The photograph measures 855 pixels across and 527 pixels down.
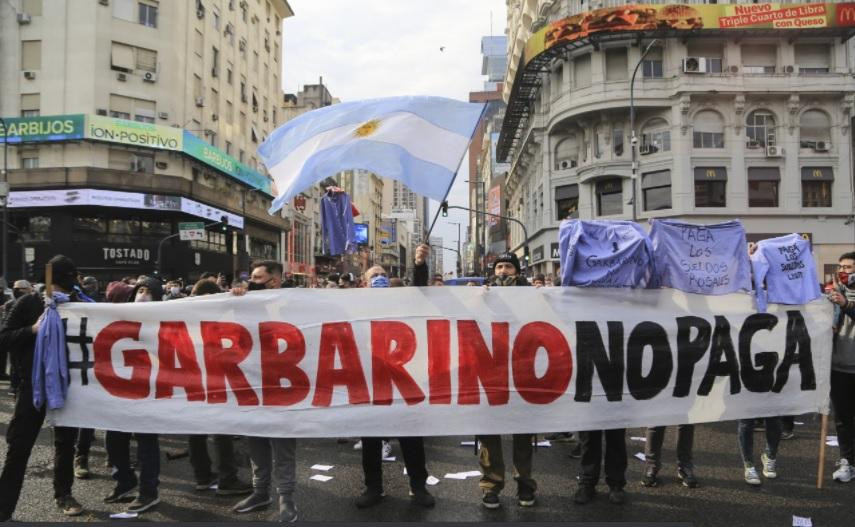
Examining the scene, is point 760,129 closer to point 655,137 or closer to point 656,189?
point 655,137

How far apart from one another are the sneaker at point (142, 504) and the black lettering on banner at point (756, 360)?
5.13 metres

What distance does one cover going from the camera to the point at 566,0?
3778 centimetres

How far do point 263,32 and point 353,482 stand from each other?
170 feet

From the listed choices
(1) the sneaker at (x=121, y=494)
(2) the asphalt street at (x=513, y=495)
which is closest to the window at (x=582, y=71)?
(2) the asphalt street at (x=513, y=495)

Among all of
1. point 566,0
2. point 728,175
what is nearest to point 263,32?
point 566,0

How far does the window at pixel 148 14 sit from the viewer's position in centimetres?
3388

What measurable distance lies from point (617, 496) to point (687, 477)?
0.87m

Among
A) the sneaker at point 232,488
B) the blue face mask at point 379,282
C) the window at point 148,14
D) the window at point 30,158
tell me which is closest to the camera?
the sneaker at point 232,488

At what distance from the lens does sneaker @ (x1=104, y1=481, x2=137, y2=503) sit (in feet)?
16.1

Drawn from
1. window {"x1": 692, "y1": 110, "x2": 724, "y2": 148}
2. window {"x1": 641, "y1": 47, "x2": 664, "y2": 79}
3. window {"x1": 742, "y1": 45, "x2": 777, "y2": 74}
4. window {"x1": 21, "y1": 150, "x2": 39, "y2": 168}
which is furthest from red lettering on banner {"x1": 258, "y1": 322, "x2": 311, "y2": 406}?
window {"x1": 742, "y1": 45, "x2": 777, "y2": 74}

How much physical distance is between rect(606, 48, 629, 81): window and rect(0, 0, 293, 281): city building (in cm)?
2540

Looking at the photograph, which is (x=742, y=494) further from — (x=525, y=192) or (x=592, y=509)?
(x=525, y=192)

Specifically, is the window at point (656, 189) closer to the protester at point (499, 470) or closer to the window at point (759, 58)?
the window at point (759, 58)

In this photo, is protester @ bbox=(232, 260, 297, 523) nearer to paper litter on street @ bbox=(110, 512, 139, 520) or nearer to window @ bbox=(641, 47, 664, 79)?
paper litter on street @ bbox=(110, 512, 139, 520)
